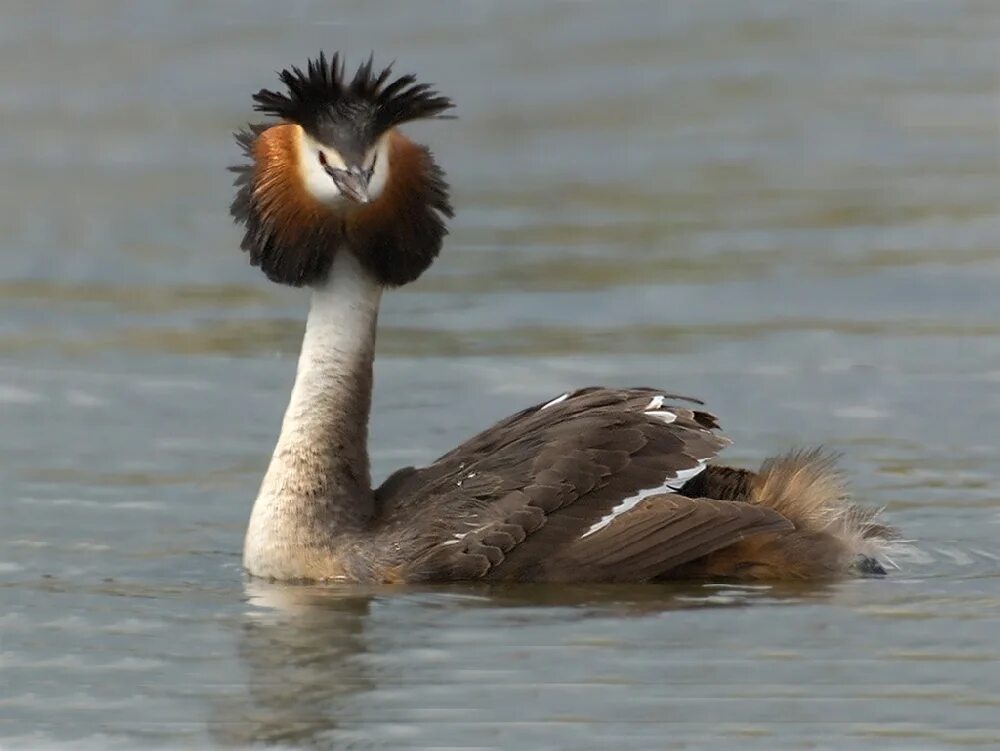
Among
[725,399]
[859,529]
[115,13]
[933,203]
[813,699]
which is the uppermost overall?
[115,13]

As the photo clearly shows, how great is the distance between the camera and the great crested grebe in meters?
11.4

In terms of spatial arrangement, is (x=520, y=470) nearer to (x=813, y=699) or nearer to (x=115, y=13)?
(x=813, y=699)

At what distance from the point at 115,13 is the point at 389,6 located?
2.37 m

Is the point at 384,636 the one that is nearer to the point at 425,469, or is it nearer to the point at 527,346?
the point at 425,469

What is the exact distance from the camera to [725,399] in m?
14.5

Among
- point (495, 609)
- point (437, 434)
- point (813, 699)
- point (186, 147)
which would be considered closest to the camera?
point (813, 699)

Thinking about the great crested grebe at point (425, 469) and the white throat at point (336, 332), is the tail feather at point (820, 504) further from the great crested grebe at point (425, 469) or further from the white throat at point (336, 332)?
the white throat at point (336, 332)

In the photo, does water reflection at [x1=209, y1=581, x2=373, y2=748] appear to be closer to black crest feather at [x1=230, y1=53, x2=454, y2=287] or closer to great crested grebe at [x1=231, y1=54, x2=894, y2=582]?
great crested grebe at [x1=231, y1=54, x2=894, y2=582]

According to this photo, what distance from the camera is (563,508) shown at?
11484 millimetres

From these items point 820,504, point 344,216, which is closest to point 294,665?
point 344,216

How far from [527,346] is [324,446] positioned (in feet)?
13.5

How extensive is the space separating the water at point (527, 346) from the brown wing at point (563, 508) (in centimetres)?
20

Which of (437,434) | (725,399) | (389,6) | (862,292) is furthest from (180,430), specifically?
(389,6)

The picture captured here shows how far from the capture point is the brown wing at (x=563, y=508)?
11.4m
